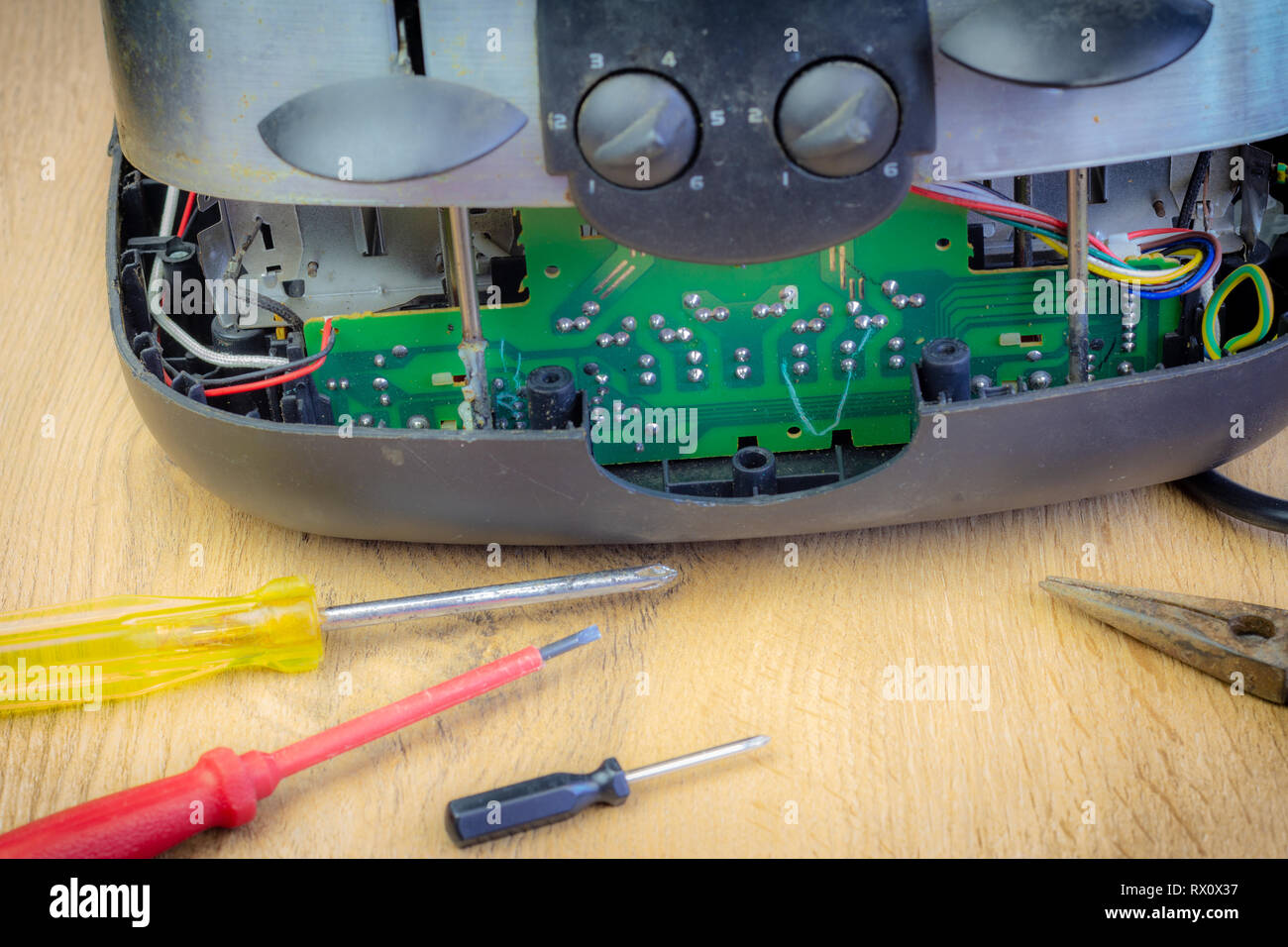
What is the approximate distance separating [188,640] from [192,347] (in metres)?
0.14

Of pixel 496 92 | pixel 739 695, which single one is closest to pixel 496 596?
pixel 739 695

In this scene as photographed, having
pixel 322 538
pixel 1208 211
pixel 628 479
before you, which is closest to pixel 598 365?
pixel 628 479

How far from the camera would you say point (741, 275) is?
0.68m

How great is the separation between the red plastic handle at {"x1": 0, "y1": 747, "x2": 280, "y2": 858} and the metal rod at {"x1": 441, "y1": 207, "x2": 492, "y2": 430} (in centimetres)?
18

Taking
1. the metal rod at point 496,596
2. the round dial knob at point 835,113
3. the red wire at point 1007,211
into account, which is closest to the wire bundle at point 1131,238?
the red wire at point 1007,211

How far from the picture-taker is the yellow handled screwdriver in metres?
0.64

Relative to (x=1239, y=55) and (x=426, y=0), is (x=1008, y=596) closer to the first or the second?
(x=1239, y=55)

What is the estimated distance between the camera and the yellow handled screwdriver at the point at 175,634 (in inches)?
25.2

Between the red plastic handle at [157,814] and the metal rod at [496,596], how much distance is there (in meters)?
0.09

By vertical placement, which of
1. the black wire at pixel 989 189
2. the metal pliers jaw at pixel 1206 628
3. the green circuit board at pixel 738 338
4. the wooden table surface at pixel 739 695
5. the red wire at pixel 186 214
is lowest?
the wooden table surface at pixel 739 695

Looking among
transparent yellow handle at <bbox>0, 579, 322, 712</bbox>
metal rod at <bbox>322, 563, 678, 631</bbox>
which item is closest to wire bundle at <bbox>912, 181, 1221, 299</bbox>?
metal rod at <bbox>322, 563, 678, 631</bbox>

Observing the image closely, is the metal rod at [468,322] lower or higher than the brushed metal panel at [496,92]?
lower

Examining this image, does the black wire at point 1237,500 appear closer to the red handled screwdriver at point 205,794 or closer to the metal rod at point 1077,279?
the metal rod at point 1077,279

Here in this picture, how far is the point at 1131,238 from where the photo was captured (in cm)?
70
